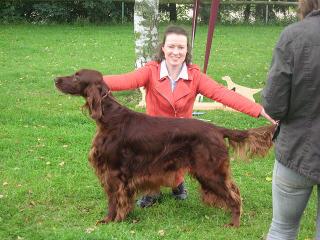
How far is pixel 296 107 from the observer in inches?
107

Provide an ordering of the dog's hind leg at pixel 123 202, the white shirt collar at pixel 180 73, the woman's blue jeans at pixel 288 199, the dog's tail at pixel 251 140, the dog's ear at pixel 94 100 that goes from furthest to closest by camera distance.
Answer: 1. the white shirt collar at pixel 180 73
2. the dog's hind leg at pixel 123 202
3. the dog's tail at pixel 251 140
4. the dog's ear at pixel 94 100
5. the woman's blue jeans at pixel 288 199

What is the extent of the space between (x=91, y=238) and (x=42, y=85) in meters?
7.12

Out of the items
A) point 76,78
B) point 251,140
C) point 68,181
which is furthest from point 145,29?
point 251,140

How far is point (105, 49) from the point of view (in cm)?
1683

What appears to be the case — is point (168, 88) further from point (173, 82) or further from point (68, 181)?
point (68, 181)

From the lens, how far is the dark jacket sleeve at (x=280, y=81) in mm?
2596

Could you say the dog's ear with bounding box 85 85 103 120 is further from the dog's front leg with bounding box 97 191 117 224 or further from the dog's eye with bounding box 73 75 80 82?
the dog's front leg with bounding box 97 191 117 224

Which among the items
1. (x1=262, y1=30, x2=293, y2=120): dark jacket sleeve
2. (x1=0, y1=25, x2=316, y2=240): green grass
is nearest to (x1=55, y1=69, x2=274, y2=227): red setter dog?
(x1=0, y1=25, x2=316, y2=240): green grass

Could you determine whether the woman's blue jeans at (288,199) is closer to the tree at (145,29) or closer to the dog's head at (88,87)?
the dog's head at (88,87)

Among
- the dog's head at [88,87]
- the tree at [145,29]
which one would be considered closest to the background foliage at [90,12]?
the tree at [145,29]

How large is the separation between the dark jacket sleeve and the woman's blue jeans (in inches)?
13.9

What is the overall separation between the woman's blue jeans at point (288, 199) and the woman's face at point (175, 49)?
6.62 feet

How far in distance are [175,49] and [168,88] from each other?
40cm

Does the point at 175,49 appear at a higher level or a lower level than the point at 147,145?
higher
